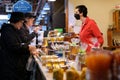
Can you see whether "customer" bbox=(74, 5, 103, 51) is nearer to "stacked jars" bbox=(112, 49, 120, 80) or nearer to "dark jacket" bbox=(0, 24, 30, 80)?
"dark jacket" bbox=(0, 24, 30, 80)

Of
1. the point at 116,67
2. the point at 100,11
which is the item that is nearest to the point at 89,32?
the point at 100,11

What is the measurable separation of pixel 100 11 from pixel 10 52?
167 inches

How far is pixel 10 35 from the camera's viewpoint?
4004mm

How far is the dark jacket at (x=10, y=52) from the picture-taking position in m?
4.00

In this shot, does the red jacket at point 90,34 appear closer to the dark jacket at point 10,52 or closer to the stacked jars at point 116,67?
the dark jacket at point 10,52

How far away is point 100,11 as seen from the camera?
771 cm

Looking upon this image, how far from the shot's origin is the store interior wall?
7.63 meters

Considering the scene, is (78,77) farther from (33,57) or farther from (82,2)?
(82,2)

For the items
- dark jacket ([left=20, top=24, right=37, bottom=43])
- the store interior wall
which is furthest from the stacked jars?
the store interior wall

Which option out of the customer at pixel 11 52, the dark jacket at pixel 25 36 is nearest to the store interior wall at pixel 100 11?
the dark jacket at pixel 25 36

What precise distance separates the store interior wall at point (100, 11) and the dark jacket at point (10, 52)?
3.72 meters

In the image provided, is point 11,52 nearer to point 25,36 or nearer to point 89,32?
point 25,36

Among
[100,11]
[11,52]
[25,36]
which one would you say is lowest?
[11,52]

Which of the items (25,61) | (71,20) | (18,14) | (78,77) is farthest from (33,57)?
(78,77)
